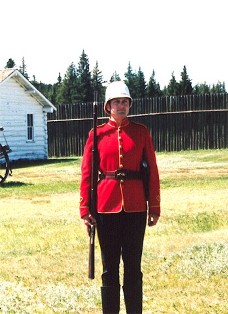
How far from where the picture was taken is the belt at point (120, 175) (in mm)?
5246

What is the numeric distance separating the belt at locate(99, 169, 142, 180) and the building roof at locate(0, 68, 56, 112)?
27060 mm

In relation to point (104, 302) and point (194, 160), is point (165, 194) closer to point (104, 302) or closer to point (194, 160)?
point (104, 302)

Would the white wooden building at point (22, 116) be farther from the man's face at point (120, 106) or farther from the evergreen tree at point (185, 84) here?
the evergreen tree at point (185, 84)

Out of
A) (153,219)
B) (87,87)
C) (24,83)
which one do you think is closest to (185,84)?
(87,87)

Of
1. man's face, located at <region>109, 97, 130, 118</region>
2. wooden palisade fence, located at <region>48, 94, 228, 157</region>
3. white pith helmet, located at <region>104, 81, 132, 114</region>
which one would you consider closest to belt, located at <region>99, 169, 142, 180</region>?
man's face, located at <region>109, 97, 130, 118</region>

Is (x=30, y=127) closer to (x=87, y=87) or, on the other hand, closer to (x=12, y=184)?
(x=12, y=184)

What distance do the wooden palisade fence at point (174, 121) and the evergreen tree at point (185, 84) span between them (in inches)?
2048

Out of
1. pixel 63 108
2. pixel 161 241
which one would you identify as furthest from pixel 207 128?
pixel 161 241

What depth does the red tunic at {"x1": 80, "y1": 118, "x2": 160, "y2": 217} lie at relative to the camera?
5.23m

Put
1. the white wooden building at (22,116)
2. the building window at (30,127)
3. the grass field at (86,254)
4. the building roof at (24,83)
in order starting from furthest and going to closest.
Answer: the building window at (30,127) → the white wooden building at (22,116) → the building roof at (24,83) → the grass field at (86,254)

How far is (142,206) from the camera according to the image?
5266 mm

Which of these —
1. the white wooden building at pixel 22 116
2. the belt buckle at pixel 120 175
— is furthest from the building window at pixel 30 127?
the belt buckle at pixel 120 175

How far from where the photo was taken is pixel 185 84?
297 ft

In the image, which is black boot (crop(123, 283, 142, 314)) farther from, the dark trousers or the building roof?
the building roof
